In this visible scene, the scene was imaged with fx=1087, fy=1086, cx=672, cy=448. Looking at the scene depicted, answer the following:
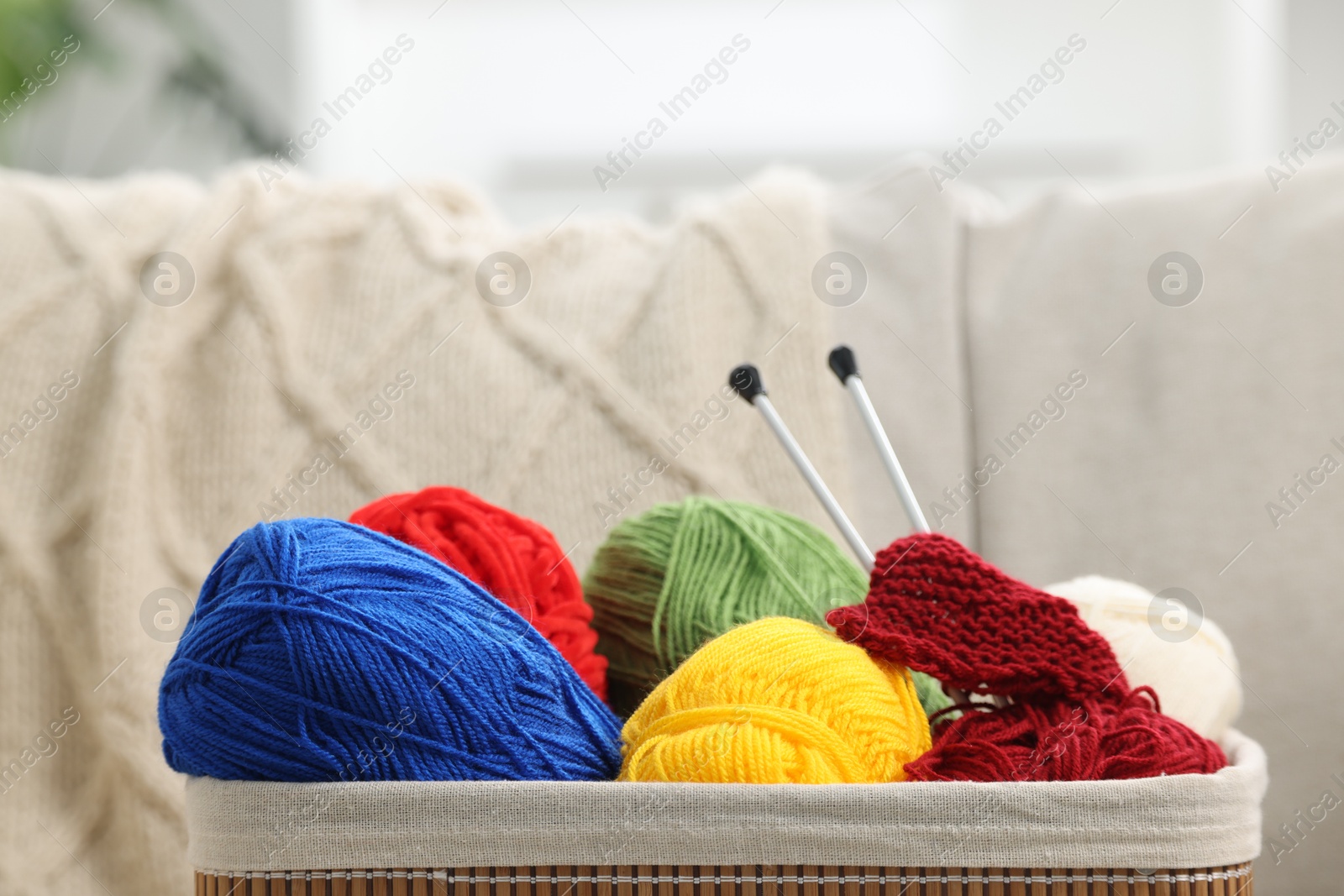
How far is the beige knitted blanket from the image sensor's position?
0.82 meters

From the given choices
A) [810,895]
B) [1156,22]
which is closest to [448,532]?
[810,895]

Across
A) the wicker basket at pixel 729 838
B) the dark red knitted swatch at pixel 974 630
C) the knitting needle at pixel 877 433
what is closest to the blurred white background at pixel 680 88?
the knitting needle at pixel 877 433

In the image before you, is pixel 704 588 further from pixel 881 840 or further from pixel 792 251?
pixel 792 251

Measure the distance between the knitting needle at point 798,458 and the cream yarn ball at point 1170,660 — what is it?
11cm

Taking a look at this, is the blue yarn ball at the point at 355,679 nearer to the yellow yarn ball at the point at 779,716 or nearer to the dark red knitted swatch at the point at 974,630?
the yellow yarn ball at the point at 779,716

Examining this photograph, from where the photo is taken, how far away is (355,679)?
0.41 m

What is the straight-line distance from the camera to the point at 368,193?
975 mm

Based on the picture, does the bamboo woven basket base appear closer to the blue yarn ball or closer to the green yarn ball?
the blue yarn ball

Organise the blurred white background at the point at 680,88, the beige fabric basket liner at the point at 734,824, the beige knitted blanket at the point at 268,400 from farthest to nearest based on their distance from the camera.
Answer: the blurred white background at the point at 680,88 < the beige knitted blanket at the point at 268,400 < the beige fabric basket liner at the point at 734,824

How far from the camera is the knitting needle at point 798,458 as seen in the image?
22.3 inches

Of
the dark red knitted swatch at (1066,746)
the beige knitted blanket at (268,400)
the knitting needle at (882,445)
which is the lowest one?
the beige knitted blanket at (268,400)

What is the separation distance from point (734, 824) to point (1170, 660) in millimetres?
293

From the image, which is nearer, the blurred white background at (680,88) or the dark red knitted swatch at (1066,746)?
the dark red knitted swatch at (1066,746)

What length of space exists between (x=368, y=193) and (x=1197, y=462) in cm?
73
